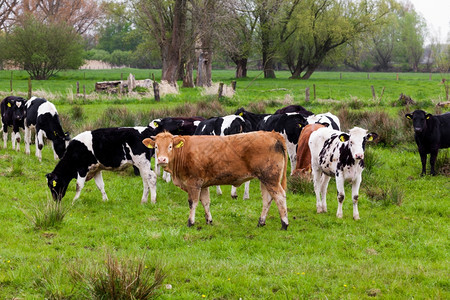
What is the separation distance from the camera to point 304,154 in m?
12.4

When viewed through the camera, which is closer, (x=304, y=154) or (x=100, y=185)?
(x=100, y=185)

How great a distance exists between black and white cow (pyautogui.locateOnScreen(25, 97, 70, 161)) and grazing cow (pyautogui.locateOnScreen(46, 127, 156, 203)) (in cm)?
432

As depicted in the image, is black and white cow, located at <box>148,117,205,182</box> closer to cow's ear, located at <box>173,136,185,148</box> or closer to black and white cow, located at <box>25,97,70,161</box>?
black and white cow, located at <box>25,97,70,161</box>

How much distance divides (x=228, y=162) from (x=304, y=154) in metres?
3.42

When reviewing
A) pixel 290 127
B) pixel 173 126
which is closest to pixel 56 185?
pixel 173 126

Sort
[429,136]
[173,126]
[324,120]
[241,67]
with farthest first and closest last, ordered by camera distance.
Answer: [241,67] < [429,136] < [173,126] < [324,120]

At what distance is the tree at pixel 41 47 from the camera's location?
170 feet

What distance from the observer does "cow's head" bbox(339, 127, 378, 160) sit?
31.8ft

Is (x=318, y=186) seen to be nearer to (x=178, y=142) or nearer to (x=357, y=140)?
(x=357, y=140)

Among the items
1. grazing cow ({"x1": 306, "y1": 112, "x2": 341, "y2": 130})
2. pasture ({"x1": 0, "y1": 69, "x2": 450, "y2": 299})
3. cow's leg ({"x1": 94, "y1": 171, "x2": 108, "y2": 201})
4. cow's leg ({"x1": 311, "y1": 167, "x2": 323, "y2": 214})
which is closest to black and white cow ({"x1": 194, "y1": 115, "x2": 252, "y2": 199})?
pasture ({"x1": 0, "y1": 69, "x2": 450, "y2": 299})

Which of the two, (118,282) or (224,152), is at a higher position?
(224,152)

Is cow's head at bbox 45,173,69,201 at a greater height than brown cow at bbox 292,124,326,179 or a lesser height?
lesser

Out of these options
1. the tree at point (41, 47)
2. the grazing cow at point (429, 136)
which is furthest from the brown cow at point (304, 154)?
Result: the tree at point (41, 47)

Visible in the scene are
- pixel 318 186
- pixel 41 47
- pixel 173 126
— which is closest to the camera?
pixel 318 186
